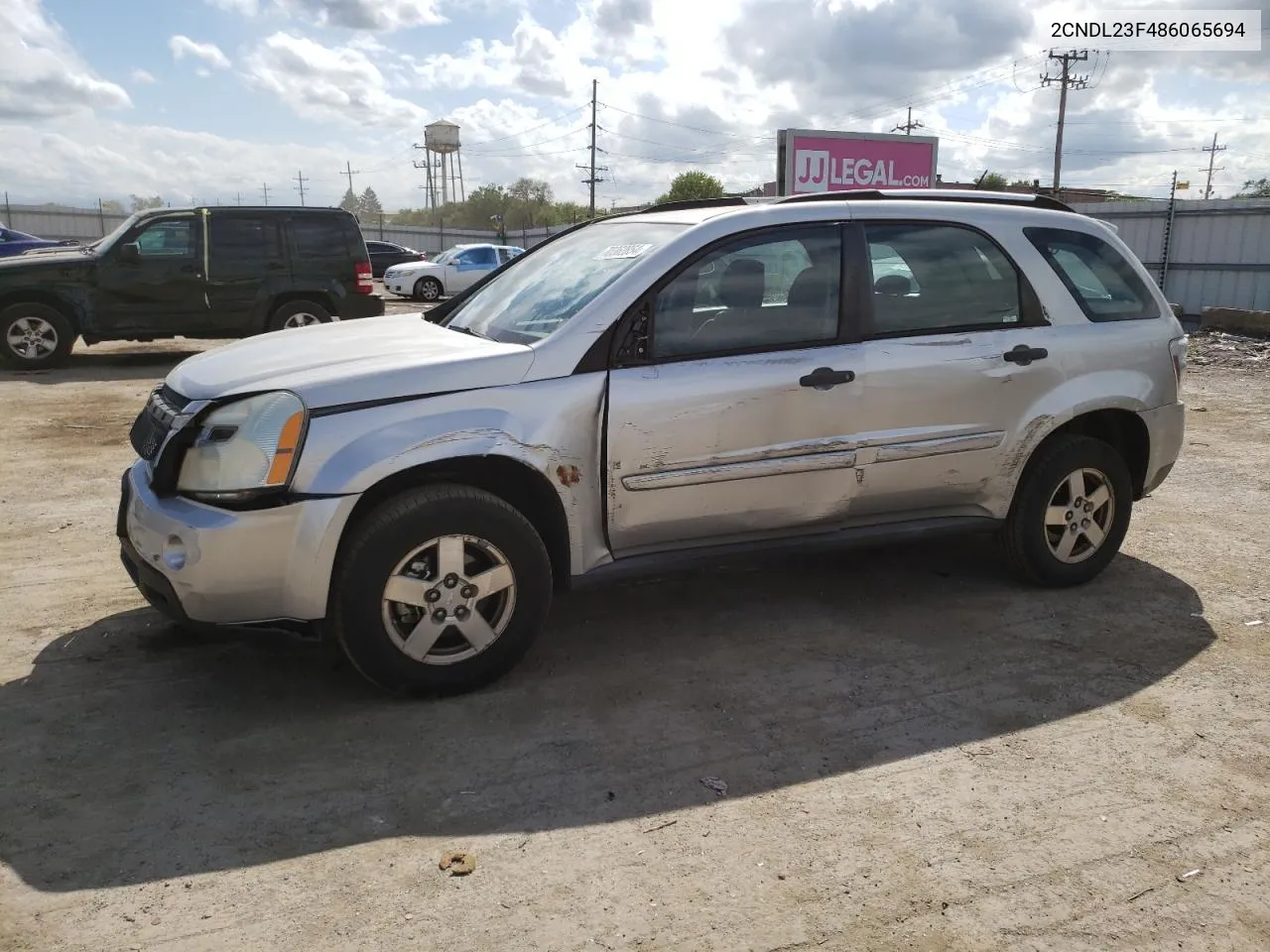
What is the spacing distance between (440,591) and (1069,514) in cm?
297

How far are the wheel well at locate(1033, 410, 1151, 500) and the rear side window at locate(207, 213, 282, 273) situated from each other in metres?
9.63

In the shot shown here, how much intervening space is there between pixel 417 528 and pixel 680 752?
3.80ft

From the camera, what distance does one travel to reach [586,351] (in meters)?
3.79

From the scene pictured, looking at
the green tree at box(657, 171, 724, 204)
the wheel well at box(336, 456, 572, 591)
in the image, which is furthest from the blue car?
the green tree at box(657, 171, 724, 204)

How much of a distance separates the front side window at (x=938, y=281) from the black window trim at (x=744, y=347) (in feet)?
0.35

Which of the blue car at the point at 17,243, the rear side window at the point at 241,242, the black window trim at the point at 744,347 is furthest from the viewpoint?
the blue car at the point at 17,243

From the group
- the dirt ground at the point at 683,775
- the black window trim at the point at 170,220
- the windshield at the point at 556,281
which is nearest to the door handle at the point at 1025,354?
the dirt ground at the point at 683,775

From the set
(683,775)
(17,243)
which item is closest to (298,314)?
(683,775)

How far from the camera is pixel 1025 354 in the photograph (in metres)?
4.54

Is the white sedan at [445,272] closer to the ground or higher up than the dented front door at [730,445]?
higher up

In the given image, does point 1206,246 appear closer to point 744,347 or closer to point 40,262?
point 744,347

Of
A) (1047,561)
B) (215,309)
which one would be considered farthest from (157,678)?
(215,309)

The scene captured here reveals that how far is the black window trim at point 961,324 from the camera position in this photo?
427 cm

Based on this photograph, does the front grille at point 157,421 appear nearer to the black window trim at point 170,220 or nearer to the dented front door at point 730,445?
the dented front door at point 730,445
